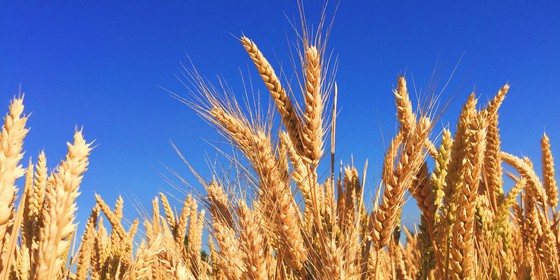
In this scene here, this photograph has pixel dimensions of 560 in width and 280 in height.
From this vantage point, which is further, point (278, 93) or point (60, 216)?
point (278, 93)

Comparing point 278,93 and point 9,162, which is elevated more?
point 278,93

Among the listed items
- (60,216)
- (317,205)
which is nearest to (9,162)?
(60,216)

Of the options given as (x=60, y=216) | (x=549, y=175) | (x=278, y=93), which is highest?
(x=549, y=175)

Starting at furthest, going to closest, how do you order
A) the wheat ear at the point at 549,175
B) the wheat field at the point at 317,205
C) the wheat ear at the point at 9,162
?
the wheat ear at the point at 549,175 → the wheat field at the point at 317,205 → the wheat ear at the point at 9,162

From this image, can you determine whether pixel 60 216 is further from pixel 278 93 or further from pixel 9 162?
pixel 278 93

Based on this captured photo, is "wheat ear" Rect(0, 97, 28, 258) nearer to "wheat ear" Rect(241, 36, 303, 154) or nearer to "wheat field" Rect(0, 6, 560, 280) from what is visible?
"wheat field" Rect(0, 6, 560, 280)

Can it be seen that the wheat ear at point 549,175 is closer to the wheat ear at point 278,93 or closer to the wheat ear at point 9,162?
the wheat ear at point 278,93

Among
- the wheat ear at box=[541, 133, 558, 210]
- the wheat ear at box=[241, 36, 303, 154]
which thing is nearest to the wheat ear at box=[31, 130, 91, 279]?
the wheat ear at box=[241, 36, 303, 154]

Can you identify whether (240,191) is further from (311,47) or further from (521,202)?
(521,202)

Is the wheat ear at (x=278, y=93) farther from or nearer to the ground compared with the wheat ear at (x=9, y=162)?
farther from the ground

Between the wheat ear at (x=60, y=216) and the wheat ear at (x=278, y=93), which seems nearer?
the wheat ear at (x=60, y=216)

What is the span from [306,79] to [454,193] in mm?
712

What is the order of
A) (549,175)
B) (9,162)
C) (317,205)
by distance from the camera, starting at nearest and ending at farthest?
(9,162), (317,205), (549,175)

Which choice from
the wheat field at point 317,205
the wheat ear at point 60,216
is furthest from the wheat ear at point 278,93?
the wheat ear at point 60,216
